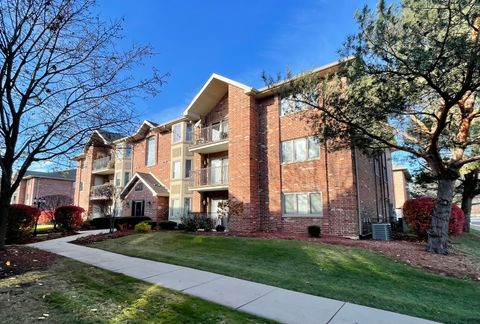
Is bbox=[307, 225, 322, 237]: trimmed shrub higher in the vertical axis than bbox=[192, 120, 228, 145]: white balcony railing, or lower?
lower

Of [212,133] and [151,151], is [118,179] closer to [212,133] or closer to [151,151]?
[151,151]

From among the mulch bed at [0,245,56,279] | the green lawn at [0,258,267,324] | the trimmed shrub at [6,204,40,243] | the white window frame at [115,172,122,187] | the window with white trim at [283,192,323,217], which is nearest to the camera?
the green lawn at [0,258,267,324]

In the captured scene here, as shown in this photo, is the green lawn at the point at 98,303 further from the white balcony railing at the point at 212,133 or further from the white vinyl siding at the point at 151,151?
the white vinyl siding at the point at 151,151

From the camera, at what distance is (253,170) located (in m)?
17.2

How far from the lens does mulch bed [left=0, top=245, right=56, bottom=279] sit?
7230 mm

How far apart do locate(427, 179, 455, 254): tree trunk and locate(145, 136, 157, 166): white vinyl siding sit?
21.5 metres

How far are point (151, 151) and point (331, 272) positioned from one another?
2213 cm

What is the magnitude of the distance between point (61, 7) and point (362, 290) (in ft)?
35.5

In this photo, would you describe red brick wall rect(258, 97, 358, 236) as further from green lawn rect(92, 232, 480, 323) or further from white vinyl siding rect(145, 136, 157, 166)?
white vinyl siding rect(145, 136, 157, 166)

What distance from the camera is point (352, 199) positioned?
1413 cm

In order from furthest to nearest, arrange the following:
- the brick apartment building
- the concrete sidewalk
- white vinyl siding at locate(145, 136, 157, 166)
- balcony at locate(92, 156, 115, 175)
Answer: balcony at locate(92, 156, 115, 175), white vinyl siding at locate(145, 136, 157, 166), the brick apartment building, the concrete sidewalk

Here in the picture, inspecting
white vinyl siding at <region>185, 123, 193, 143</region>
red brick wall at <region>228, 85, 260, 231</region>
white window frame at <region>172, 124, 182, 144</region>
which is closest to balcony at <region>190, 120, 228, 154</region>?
red brick wall at <region>228, 85, 260, 231</region>

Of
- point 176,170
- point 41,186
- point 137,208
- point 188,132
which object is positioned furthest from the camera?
point 41,186

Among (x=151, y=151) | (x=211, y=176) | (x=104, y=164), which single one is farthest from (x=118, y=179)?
(x=211, y=176)
